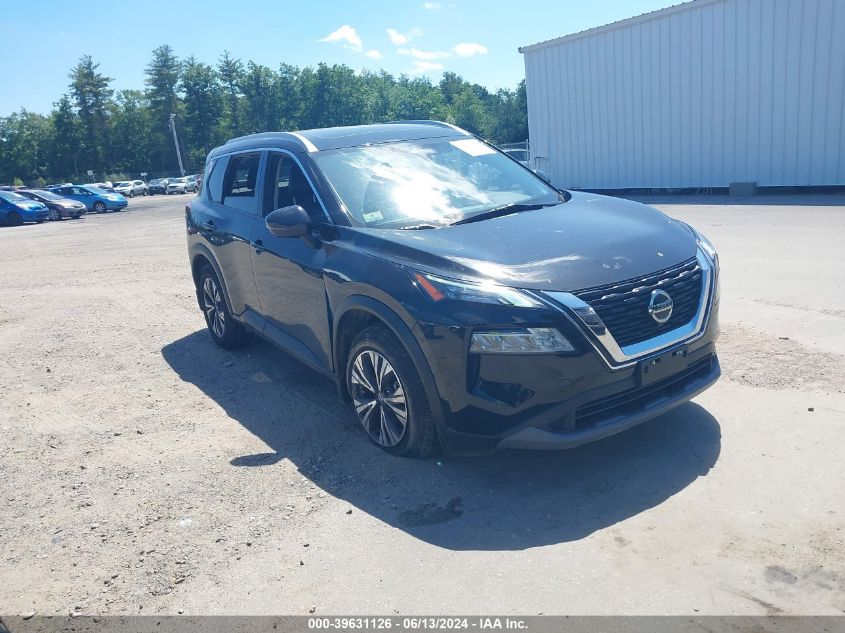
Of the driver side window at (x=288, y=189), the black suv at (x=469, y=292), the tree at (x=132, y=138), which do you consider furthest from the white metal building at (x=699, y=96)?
the tree at (x=132, y=138)

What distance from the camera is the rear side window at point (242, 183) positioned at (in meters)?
5.83

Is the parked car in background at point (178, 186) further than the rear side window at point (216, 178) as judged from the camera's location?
Yes

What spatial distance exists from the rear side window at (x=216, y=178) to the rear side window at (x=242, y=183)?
0.34ft

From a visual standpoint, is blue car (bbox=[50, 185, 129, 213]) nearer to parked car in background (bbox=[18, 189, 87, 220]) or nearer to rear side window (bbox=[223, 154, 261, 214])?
parked car in background (bbox=[18, 189, 87, 220])

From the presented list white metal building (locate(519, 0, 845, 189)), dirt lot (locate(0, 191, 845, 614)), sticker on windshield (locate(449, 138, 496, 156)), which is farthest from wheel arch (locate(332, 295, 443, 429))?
white metal building (locate(519, 0, 845, 189))

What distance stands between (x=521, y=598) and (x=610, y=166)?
20.0m

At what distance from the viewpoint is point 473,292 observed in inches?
144

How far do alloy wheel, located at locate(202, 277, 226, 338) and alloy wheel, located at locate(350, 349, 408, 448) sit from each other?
2661mm

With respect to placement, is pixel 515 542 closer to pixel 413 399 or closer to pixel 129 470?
pixel 413 399

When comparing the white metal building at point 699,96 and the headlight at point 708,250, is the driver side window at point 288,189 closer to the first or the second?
the headlight at point 708,250

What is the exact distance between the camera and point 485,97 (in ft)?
441

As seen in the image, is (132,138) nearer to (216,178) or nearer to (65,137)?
(65,137)

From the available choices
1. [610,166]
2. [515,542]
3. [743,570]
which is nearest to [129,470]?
[515,542]

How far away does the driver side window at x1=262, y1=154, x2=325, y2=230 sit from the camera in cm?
485
